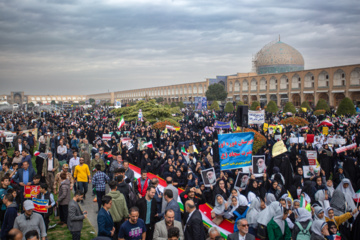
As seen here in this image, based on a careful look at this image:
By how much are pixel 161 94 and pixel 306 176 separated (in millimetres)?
97690

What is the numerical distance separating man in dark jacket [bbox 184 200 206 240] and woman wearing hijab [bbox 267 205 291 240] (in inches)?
49.7

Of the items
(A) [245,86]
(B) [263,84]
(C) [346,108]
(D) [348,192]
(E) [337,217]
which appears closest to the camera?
(E) [337,217]

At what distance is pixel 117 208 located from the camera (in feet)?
18.8

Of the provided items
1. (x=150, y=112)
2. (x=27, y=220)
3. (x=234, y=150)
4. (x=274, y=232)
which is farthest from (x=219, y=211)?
(x=150, y=112)

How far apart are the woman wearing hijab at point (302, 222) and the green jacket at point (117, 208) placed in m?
3.05

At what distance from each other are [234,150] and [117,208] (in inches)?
132

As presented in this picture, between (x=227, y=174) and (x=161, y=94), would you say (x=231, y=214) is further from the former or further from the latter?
(x=161, y=94)

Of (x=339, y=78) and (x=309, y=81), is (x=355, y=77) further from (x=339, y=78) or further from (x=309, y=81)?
(x=309, y=81)

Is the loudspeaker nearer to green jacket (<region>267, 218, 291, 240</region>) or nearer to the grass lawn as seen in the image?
green jacket (<region>267, 218, 291, 240</region>)

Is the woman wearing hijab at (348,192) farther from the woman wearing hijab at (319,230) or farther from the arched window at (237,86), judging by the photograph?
the arched window at (237,86)

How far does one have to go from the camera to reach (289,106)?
119 ft

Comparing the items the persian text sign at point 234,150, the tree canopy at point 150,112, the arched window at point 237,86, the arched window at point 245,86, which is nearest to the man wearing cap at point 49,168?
the persian text sign at point 234,150

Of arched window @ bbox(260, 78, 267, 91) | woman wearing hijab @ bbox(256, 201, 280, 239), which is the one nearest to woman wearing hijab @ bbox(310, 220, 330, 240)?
woman wearing hijab @ bbox(256, 201, 280, 239)

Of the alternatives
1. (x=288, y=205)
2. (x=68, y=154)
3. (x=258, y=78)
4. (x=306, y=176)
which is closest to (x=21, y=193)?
(x=68, y=154)
